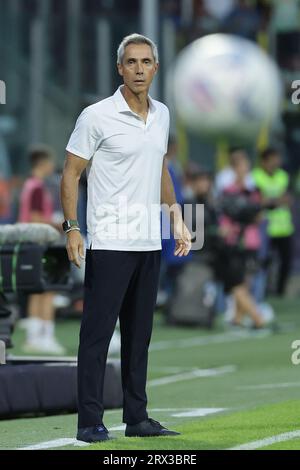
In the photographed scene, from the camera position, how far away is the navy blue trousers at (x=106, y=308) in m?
9.02

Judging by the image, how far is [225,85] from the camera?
2372 cm

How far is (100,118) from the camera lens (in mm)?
9016

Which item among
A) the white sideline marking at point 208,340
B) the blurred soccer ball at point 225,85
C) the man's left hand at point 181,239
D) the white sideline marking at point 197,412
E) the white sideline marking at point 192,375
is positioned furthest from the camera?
the blurred soccer ball at point 225,85

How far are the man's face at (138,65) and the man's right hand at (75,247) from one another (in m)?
0.79

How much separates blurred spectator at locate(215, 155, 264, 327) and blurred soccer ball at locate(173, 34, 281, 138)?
3750mm

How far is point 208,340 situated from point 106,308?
970 centimetres

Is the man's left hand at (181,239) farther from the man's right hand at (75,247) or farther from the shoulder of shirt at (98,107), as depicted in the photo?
the shoulder of shirt at (98,107)

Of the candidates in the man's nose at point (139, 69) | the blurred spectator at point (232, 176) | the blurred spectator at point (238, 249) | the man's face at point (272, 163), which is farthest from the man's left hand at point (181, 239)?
the man's face at point (272, 163)

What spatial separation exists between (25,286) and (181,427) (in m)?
2.91

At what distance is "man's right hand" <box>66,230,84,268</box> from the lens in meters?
8.88

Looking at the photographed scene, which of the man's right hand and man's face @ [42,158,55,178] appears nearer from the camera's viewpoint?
the man's right hand

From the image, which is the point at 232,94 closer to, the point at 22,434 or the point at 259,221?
the point at 259,221

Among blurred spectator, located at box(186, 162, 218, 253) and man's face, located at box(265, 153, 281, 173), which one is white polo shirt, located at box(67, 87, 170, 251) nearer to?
blurred spectator, located at box(186, 162, 218, 253)

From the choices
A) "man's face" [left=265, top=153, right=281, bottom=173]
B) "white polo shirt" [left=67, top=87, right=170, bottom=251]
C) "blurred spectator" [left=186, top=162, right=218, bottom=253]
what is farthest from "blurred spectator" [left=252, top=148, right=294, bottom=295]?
"white polo shirt" [left=67, top=87, right=170, bottom=251]
